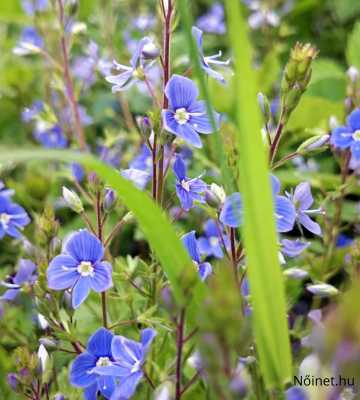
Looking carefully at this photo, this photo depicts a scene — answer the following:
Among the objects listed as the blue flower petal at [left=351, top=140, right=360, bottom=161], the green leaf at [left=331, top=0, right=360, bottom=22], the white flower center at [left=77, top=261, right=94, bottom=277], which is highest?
the green leaf at [left=331, top=0, right=360, bottom=22]

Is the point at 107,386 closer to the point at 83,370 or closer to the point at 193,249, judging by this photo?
the point at 83,370

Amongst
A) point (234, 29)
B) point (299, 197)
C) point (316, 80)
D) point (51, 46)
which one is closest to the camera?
point (234, 29)

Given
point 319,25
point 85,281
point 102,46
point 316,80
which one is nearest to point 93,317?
point 85,281

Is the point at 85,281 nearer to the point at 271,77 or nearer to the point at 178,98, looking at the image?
the point at 178,98

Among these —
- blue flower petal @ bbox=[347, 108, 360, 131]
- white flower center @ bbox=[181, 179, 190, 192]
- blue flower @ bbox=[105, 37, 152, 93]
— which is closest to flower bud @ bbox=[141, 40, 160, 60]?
blue flower @ bbox=[105, 37, 152, 93]

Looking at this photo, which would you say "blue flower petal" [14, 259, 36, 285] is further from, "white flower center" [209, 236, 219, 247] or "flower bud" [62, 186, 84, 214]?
"white flower center" [209, 236, 219, 247]
